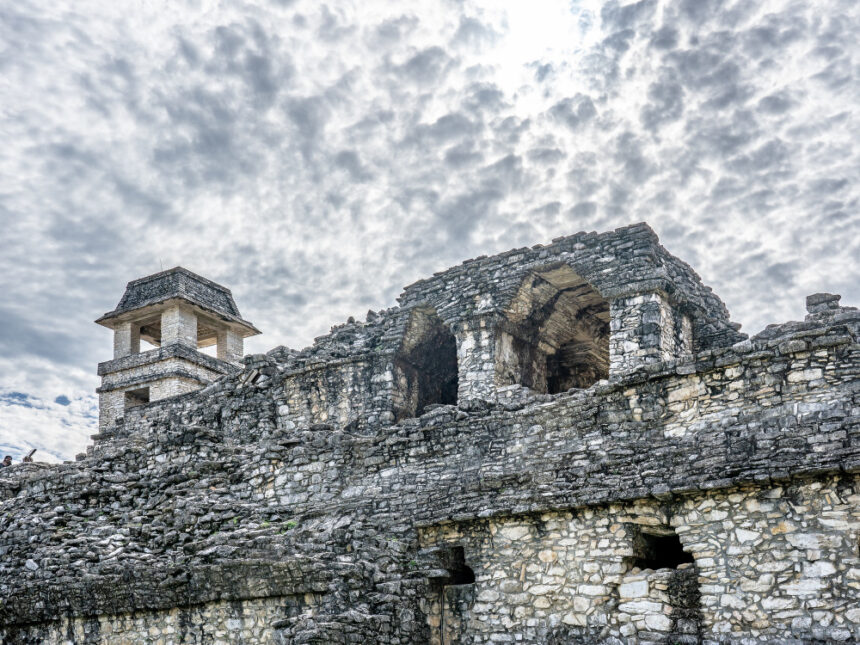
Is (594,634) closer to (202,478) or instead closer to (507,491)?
(507,491)

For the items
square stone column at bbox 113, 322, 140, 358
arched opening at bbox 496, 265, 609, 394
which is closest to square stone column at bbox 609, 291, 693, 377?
arched opening at bbox 496, 265, 609, 394

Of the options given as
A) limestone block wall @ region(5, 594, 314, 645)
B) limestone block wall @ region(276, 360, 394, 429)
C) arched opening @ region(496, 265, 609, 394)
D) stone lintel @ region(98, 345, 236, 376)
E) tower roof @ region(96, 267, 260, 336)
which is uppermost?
tower roof @ region(96, 267, 260, 336)

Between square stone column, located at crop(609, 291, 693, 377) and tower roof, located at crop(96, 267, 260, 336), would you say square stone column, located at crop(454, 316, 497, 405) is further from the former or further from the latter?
tower roof, located at crop(96, 267, 260, 336)

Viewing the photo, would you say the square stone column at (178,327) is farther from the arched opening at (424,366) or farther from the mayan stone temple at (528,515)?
the mayan stone temple at (528,515)

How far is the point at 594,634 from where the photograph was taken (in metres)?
10.2

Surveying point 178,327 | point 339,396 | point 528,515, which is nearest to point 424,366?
point 339,396

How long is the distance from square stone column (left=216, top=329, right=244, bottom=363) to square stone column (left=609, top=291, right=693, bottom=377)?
667 inches

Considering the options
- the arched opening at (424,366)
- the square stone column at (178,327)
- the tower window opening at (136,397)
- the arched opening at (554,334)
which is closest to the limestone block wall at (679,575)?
the arched opening at (554,334)

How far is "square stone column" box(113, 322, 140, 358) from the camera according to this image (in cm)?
3002

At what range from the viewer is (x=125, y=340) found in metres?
30.1

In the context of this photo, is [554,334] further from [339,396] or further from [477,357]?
[339,396]

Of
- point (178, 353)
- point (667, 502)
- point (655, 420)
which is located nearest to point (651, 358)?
point (655, 420)

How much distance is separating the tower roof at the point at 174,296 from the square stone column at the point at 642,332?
53.1ft

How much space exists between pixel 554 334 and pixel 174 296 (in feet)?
44.7
